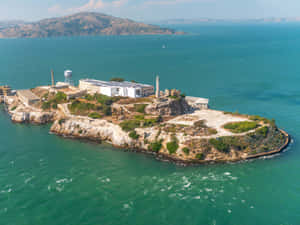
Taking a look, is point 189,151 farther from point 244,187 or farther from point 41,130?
point 41,130

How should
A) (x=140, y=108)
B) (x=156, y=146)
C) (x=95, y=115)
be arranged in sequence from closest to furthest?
(x=156, y=146), (x=140, y=108), (x=95, y=115)

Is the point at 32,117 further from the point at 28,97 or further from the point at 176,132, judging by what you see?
the point at 176,132

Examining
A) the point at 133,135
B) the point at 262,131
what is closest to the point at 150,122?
the point at 133,135

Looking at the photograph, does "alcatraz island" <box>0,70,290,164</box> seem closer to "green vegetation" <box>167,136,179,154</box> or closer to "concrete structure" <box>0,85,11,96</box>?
"green vegetation" <box>167,136,179,154</box>

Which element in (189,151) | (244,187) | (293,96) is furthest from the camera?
(293,96)

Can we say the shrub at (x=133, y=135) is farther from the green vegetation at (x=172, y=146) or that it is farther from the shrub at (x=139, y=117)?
the green vegetation at (x=172, y=146)

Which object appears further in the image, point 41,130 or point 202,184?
point 41,130

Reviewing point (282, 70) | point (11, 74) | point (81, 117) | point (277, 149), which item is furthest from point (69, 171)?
point (282, 70)
